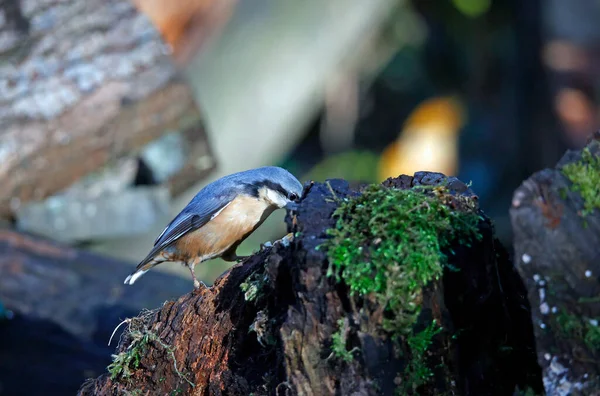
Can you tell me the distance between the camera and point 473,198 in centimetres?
214

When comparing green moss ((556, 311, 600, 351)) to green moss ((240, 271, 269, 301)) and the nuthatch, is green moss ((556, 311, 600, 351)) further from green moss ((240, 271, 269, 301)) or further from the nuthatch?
the nuthatch

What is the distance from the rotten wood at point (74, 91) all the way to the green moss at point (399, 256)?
3.58 m

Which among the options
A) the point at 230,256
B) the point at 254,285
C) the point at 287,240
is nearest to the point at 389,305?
the point at 287,240

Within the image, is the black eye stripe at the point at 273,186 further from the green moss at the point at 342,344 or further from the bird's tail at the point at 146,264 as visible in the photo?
the green moss at the point at 342,344

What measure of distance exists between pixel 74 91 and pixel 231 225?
2.12m

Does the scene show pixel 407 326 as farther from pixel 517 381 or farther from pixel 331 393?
pixel 517 381

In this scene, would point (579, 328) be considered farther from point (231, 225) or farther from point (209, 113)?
point (209, 113)

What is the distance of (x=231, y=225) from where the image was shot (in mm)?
3562

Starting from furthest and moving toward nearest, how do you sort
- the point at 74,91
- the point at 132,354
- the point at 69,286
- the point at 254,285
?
the point at 74,91 → the point at 69,286 → the point at 132,354 → the point at 254,285

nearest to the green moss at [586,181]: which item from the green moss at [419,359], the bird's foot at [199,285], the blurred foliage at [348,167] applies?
the green moss at [419,359]

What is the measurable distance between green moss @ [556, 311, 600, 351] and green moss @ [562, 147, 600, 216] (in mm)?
254

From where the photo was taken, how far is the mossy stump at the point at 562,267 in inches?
68.1

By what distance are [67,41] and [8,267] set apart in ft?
5.27

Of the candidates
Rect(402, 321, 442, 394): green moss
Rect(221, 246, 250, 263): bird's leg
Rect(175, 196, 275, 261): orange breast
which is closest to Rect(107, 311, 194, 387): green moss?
Rect(402, 321, 442, 394): green moss
